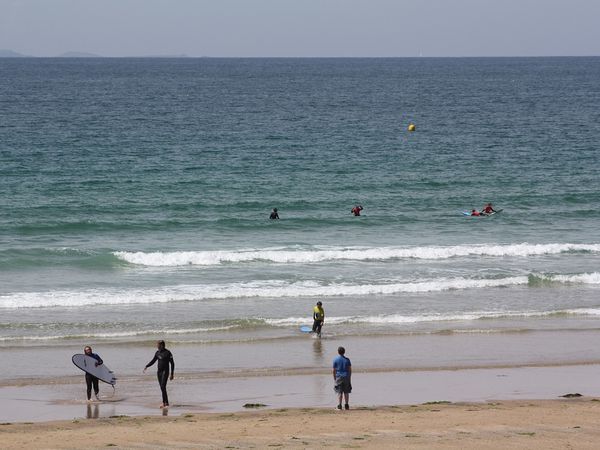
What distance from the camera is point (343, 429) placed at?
674 inches

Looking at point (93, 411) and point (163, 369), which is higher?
point (163, 369)

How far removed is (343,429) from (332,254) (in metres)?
19.8

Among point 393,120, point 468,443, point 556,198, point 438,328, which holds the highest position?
point 393,120

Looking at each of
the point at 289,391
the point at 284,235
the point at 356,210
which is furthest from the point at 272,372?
the point at 356,210

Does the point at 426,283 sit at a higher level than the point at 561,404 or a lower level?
higher

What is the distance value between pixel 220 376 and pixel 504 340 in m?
8.11

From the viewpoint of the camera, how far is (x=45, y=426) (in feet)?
57.6

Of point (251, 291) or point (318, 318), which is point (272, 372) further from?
point (251, 291)

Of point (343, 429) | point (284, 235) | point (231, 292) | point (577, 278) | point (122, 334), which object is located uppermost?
point (284, 235)

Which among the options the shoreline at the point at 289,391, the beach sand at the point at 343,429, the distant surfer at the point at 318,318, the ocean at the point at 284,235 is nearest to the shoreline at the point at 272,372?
the shoreline at the point at 289,391

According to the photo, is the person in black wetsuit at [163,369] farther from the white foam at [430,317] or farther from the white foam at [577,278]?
the white foam at [577,278]

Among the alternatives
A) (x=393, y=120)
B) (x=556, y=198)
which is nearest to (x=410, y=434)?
(x=556, y=198)

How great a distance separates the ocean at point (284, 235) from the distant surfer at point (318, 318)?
1.48 ft

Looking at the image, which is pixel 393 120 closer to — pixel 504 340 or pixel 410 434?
pixel 504 340
